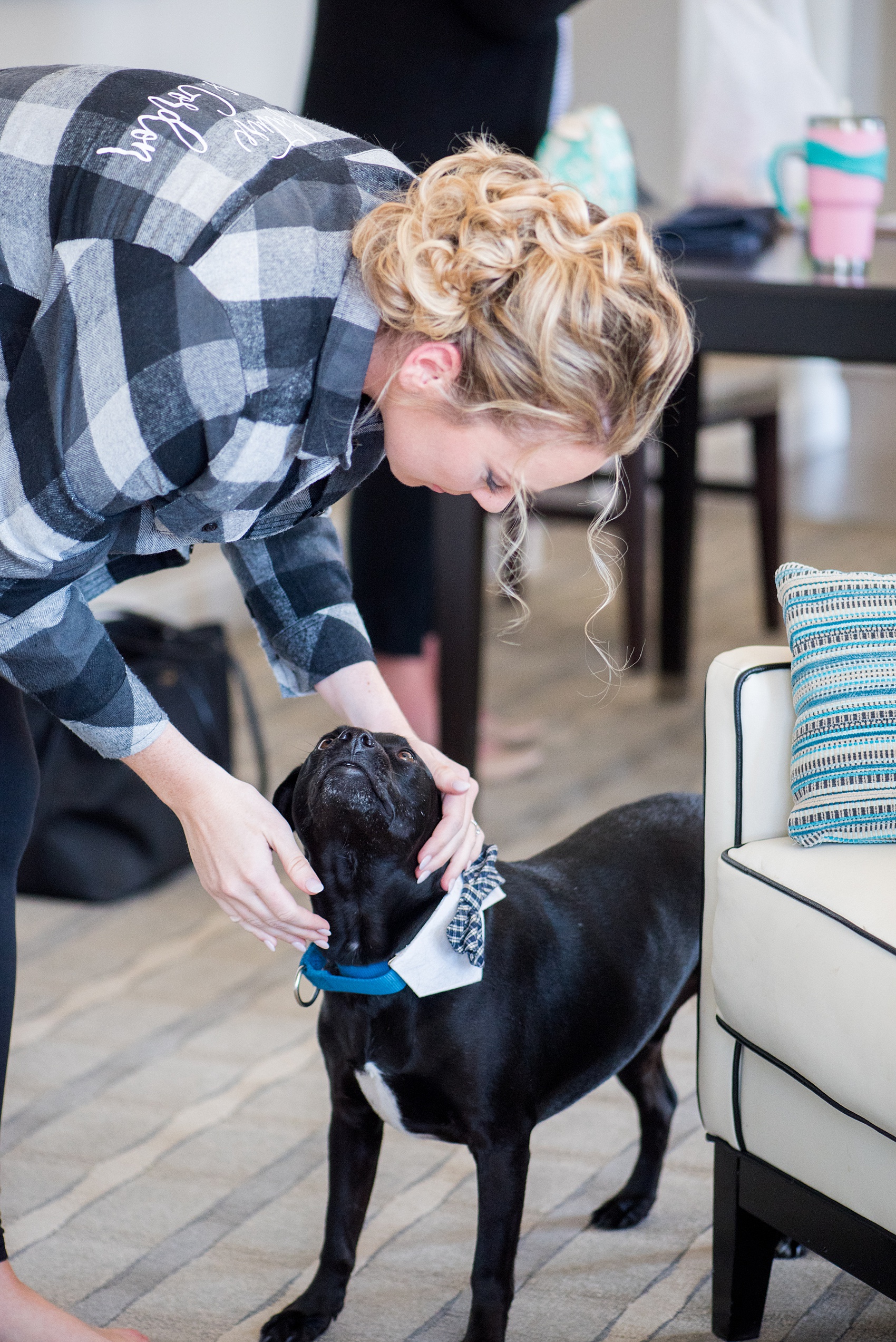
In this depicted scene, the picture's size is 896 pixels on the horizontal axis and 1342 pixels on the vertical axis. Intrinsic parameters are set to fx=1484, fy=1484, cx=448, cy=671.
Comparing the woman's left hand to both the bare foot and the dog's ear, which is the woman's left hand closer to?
the dog's ear

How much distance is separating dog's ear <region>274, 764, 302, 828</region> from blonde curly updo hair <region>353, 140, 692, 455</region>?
0.40 metres

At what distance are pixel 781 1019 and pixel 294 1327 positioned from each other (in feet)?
1.69

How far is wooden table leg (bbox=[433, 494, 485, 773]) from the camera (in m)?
2.14

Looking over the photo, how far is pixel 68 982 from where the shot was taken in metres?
1.96

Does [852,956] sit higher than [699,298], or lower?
lower

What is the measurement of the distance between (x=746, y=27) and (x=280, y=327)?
2.06m

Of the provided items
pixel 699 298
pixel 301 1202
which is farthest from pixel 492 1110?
pixel 699 298

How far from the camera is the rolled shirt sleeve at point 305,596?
50.6 inches

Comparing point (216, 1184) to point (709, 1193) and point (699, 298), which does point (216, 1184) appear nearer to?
point (709, 1193)

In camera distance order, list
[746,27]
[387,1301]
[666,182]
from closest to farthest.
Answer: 1. [387,1301]
2. [746,27]
3. [666,182]

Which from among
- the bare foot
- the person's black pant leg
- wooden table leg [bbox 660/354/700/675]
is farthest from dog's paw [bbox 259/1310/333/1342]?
wooden table leg [bbox 660/354/700/675]

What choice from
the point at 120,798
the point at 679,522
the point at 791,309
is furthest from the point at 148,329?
the point at 679,522

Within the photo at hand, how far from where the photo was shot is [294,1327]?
4.17 feet

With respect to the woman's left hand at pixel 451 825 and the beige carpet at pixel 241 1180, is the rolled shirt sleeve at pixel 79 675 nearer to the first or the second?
the woman's left hand at pixel 451 825
